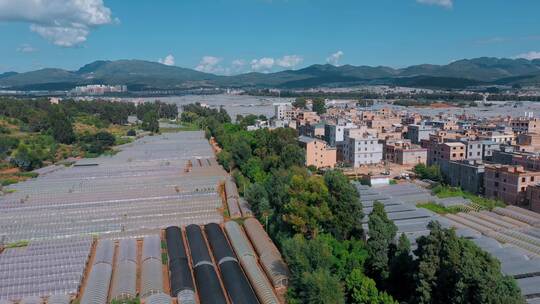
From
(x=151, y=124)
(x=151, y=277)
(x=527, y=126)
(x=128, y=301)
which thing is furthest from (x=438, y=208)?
(x=151, y=124)

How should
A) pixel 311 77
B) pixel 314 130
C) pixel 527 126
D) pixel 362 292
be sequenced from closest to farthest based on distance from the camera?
pixel 362 292 → pixel 527 126 → pixel 314 130 → pixel 311 77

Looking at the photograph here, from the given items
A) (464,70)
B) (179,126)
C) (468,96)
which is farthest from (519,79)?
(179,126)

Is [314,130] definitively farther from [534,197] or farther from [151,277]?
[151,277]

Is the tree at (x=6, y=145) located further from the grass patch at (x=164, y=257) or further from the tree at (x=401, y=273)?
the tree at (x=401, y=273)

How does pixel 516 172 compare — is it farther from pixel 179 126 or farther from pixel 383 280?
pixel 179 126

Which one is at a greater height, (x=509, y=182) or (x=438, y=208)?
(x=509, y=182)
